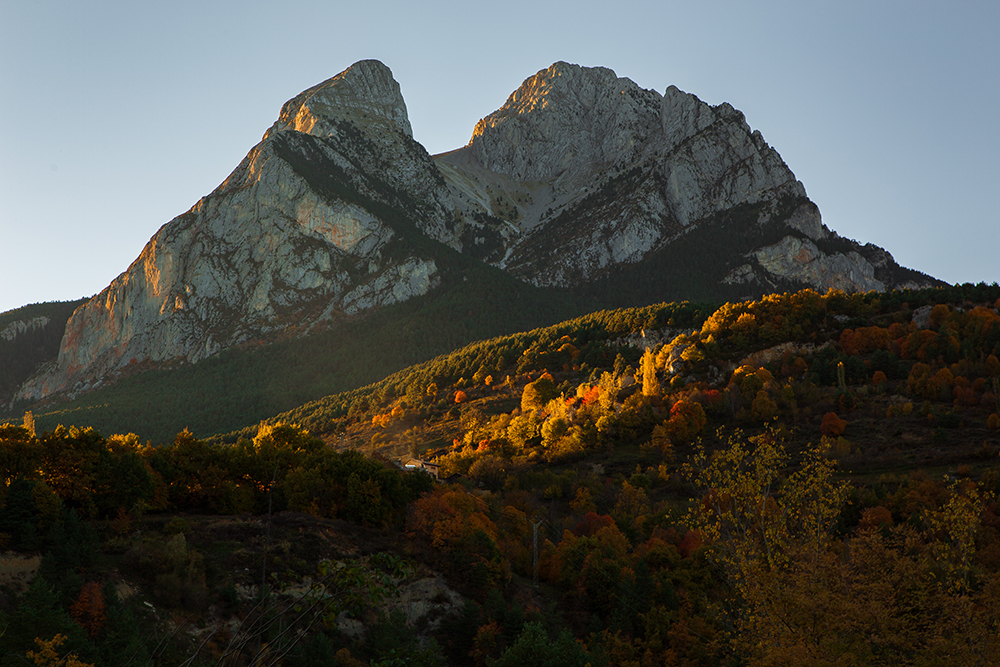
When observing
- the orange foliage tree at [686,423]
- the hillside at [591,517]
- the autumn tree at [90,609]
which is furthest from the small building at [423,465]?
the autumn tree at [90,609]

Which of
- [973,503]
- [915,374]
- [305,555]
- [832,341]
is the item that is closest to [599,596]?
[305,555]

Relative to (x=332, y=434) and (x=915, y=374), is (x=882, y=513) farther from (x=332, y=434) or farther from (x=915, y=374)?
(x=332, y=434)

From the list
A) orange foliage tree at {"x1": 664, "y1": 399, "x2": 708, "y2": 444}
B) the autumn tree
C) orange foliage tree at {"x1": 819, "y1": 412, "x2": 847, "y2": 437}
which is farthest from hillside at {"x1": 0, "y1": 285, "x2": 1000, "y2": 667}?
orange foliage tree at {"x1": 664, "y1": 399, "x2": 708, "y2": 444}

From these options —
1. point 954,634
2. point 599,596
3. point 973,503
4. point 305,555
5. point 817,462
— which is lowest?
point 599,596

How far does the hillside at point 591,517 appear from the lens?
22.1 m

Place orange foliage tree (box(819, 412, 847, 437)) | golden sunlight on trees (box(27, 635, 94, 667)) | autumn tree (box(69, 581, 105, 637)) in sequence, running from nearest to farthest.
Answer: golden sunlight on trees (box(27, 635, 94, 667)), autumn tree (box(69, 581, 105, 637)), orange foliage tree (box(819, 412, 847, 437))

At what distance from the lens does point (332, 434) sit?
158625 mm

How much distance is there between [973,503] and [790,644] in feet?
41.5

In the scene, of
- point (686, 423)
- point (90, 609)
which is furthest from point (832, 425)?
point (90, 609)

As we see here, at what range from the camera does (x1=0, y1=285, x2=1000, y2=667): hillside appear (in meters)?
22.1

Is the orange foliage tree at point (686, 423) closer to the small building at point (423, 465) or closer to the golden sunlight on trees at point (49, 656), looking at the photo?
the small building at point (423, 465)

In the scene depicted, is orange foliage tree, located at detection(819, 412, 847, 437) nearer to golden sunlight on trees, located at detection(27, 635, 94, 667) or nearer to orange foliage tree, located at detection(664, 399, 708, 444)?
orange foliage tree, located at detection(664, 399, 708, 444)

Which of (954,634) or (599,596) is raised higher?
(954,634)

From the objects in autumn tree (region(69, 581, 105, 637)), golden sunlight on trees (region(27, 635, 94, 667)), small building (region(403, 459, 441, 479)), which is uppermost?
golden sunlight on trees (region(27, 635, 94, 667))
